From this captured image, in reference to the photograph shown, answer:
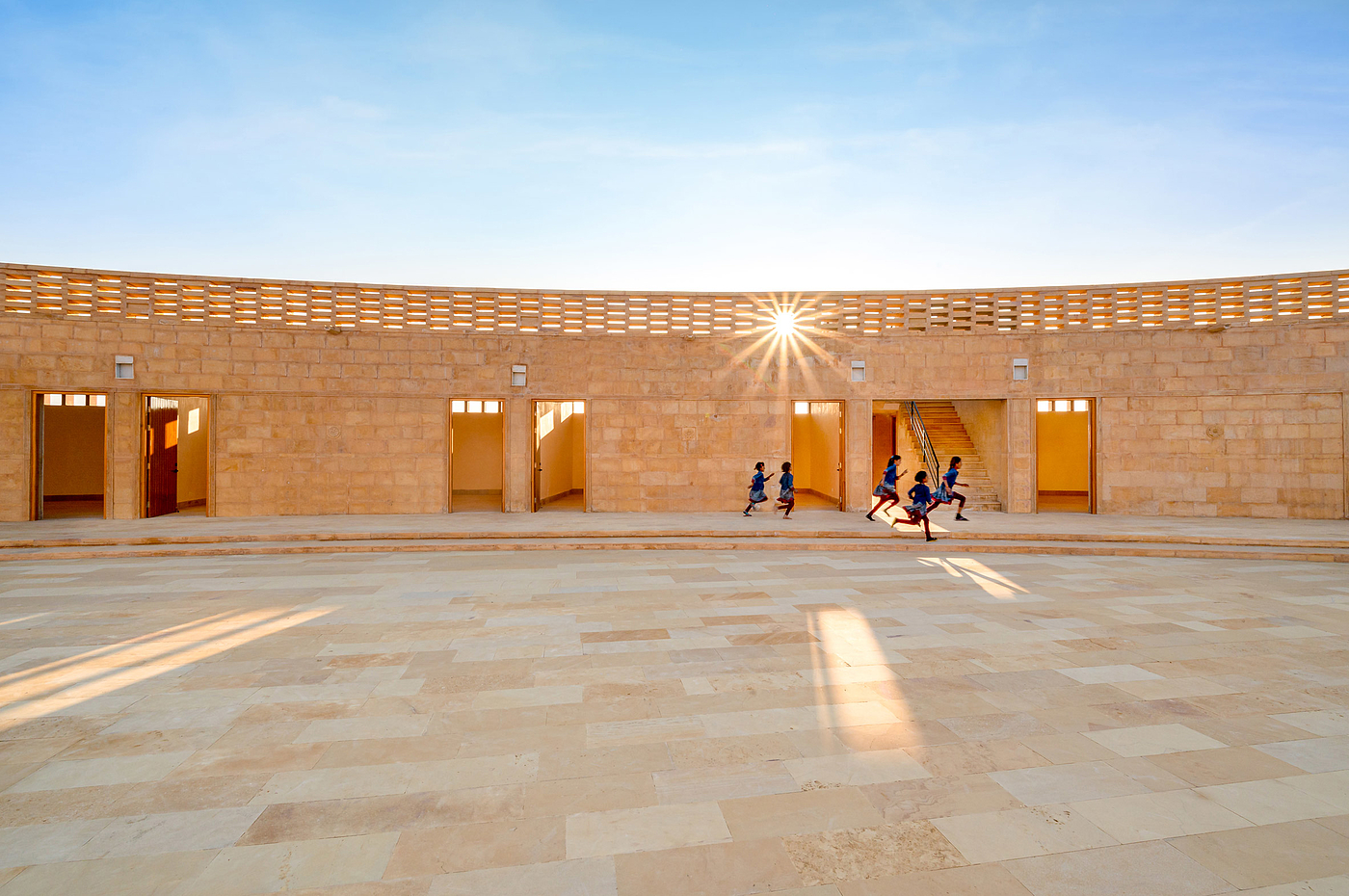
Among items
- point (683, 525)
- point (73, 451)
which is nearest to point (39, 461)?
point (73, 451)

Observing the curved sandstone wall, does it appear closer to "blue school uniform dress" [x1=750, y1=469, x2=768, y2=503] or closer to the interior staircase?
the interior staircase

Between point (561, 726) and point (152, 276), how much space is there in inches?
575

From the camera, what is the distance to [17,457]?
1248 centimetres

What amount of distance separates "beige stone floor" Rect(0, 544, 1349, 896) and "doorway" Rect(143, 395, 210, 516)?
8.03 m

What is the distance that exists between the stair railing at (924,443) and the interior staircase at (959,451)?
9cm

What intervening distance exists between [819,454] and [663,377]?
628 cm

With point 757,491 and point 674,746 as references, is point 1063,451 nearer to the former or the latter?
point 757,491

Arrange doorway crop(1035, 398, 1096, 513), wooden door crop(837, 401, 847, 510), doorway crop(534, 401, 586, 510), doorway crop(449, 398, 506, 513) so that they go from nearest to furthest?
1. wooden door crop(837, 401, 847, 510)
2. doorway crop(534, 401, 586, 510)
3. doorway crop(1035, 398, 1096, 513)
4. doorway crop(449, 398, 506, 513)

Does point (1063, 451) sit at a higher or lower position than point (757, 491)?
higher

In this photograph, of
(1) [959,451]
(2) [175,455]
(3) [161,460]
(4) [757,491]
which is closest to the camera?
(4) [757,491]

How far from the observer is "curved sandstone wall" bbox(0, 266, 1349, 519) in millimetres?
12883

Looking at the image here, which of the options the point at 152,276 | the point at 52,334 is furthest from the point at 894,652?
the point at 52,334

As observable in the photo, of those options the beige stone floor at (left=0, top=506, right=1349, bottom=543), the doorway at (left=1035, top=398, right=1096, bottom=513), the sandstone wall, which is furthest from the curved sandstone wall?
the doorway at (left=1035, top=398, right=1096, bottom=513)

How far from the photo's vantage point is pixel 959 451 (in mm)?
16344
